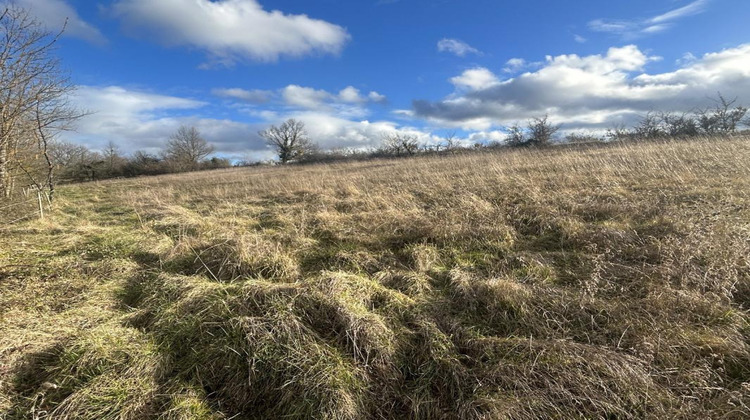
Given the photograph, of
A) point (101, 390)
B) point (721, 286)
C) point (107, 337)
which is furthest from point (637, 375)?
point (107, 337)

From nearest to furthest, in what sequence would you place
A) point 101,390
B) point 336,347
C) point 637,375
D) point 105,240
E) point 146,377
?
point 637,375
point 101,390
point 146,377
point 336,347
point 105,240

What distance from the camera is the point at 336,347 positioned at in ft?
9.36

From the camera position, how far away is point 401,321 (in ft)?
10.4

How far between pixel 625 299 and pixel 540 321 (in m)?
0.97

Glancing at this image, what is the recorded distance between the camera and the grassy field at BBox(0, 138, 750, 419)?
2324 mm

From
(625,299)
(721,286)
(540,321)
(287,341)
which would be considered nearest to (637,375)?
(540,321)

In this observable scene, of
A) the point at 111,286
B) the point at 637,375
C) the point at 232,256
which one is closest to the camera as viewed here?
the point at 637,375

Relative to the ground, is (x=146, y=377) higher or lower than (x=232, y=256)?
lower

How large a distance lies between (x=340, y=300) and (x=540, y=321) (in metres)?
1.89

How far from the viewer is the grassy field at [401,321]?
232 centimetres

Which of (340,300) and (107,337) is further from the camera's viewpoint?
(340,300)

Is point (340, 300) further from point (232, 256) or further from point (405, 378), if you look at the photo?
point (232, 256)

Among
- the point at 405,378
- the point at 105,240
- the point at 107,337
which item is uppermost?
the point at 105,240

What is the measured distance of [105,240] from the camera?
583 cm
